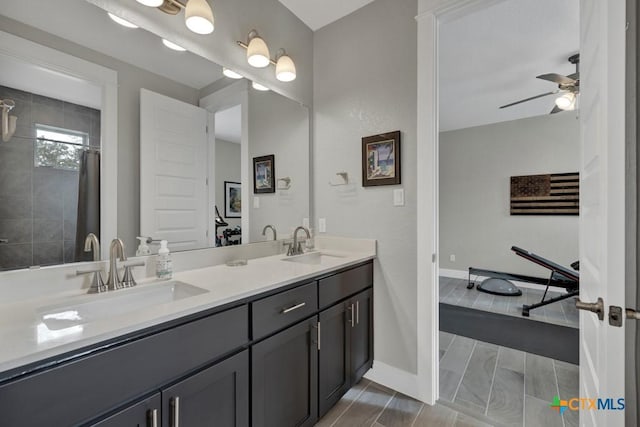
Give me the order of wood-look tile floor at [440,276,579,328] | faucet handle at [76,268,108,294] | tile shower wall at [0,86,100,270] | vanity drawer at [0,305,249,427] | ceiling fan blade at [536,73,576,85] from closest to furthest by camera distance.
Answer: vanity drawer at [0,305,249,427], tile shower wall at [0,86,100,270], faucet handle at [76,268,108,294], ceiling fan blade at [536,73,576,85], wood-look tile floor at [440,276,579,328]

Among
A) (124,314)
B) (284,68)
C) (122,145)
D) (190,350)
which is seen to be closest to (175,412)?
(190,350)

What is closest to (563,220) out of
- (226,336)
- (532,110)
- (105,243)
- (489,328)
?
(532,110)

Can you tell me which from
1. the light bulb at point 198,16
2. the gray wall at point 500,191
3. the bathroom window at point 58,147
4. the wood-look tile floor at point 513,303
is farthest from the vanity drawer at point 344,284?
the gray wall at point 500,191

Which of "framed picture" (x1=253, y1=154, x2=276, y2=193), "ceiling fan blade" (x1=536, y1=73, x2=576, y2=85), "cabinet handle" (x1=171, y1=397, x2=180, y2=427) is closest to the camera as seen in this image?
"cabinet handle" (x1=171, y1=397, x2=180, y2=427)

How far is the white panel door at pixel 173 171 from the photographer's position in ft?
4.55

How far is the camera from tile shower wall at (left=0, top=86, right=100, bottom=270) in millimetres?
991

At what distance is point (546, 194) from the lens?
4.24 m

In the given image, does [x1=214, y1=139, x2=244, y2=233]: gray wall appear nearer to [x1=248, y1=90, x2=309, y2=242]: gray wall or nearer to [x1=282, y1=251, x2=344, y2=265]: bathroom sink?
[x1=248, y1=90, x2=309, y2=242]: gray wall

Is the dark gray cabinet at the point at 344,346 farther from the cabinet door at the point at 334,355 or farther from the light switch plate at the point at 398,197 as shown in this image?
the light switch plate at the point at 398,197

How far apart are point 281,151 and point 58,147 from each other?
1346mm

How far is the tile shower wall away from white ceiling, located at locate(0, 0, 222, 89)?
292mm

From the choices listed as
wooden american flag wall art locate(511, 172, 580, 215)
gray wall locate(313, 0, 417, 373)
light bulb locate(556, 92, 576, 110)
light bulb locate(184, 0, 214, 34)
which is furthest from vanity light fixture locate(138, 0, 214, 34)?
wooden american flag wall art locate(511, 172, 580, 215)

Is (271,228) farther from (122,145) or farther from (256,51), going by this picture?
(256,51)

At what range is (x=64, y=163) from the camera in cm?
111
